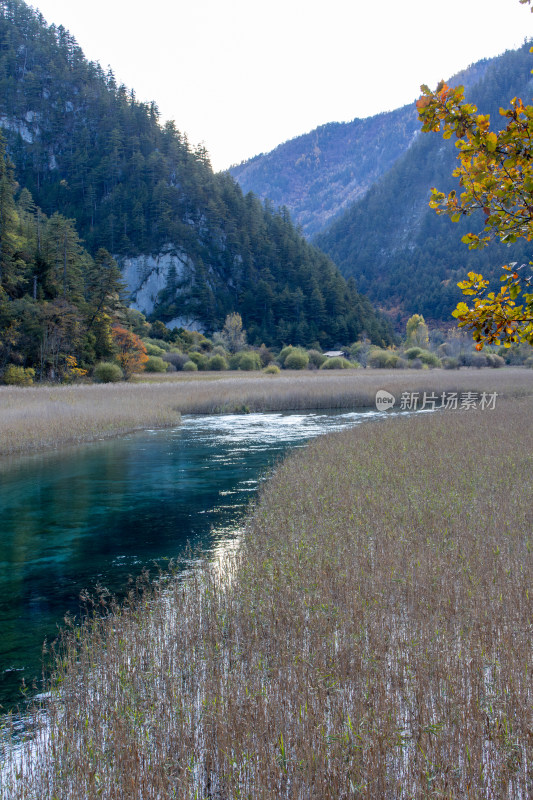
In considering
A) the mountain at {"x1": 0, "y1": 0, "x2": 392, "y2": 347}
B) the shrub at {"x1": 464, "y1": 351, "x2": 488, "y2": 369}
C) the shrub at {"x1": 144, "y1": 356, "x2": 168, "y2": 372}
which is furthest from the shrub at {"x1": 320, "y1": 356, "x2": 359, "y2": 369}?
the mountain at {"x1": 0, "y1": 0, "x2": 392, "y2": 347}

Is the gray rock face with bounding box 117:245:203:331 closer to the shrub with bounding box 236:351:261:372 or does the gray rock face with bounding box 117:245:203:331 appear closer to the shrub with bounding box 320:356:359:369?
the shrub with bounding box 236:351:261:372

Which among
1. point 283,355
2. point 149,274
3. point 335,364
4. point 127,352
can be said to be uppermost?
point 149,274

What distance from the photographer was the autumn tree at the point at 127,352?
49312mm

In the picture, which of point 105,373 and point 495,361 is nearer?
point 105,373

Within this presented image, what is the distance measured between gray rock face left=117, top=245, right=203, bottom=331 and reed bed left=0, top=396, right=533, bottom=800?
319ft

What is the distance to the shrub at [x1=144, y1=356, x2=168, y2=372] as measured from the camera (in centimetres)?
5678

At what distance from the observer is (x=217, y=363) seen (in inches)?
2472

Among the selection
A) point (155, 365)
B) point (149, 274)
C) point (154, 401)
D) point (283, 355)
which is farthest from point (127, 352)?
point (149, 274)

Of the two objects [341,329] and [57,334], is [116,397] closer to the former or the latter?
[57,334]

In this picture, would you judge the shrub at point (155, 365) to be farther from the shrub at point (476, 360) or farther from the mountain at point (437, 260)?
the mountain at point (437, 260)

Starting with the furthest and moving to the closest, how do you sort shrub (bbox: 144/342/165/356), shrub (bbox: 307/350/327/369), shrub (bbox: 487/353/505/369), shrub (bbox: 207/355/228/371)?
shrub (bbox: 487/353/505/369), shrub (bbox: 307/350/327/369), shrub (bbox: 207/355/228/371), shrub (bbox: 144/342/165/356)

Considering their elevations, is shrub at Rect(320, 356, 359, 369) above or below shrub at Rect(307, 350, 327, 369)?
below

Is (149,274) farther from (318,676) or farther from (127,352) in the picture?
(318,676)

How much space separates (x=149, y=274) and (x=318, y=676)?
10316 cm
